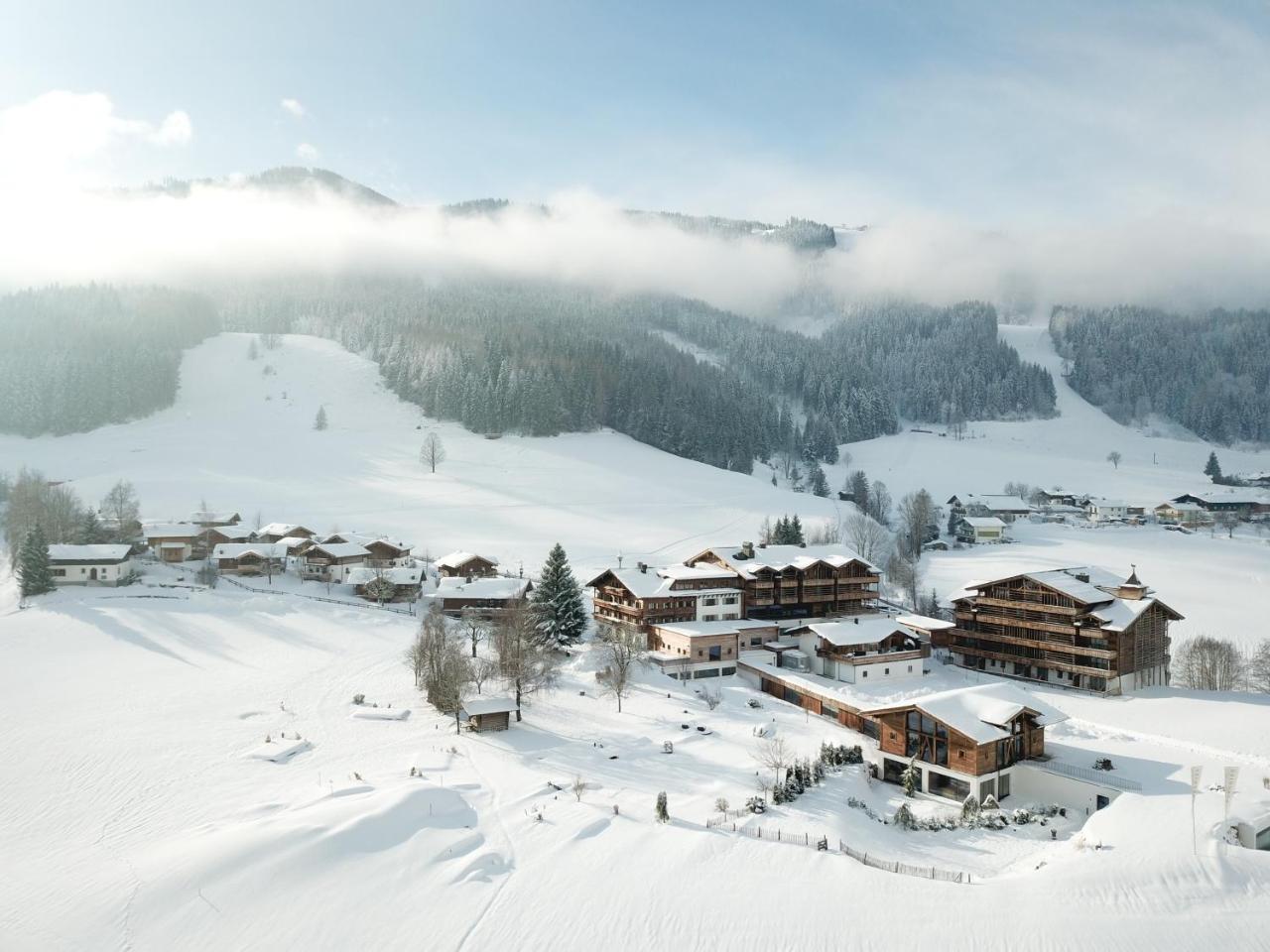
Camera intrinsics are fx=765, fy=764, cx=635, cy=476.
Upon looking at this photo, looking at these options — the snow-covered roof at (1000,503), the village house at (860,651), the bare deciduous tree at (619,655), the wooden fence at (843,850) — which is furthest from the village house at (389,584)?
the snow-covered roof at (1000,503)

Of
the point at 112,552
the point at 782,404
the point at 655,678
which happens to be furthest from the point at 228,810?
the point at 782,404

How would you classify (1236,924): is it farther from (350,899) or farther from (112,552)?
(112,552)

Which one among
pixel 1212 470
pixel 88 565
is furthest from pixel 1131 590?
pixel 1212 470

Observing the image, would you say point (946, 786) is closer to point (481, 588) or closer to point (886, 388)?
point (481, 588)

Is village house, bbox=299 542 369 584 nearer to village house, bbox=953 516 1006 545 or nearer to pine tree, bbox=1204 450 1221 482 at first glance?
village house, bbox=953 516 1006 545

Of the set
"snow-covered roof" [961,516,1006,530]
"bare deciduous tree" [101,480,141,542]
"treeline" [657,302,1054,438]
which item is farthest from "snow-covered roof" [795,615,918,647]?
"treeline" [657,302,1054,438]

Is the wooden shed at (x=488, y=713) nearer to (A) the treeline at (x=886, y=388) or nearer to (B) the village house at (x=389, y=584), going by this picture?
(B) the village house at (x=389, y=584)
